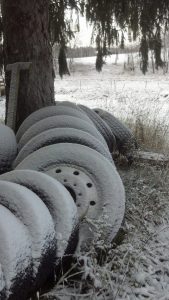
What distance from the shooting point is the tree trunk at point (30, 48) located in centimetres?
504

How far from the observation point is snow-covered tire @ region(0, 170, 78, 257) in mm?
2615

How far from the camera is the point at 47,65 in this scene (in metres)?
5.23

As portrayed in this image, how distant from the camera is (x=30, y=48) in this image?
510 centimetres

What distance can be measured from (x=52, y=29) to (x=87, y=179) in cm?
357

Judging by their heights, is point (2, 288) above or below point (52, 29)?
below

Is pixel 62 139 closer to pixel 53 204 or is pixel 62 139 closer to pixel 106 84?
pixel 53 204

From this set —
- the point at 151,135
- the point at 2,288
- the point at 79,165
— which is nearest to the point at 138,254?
the point at 79,165

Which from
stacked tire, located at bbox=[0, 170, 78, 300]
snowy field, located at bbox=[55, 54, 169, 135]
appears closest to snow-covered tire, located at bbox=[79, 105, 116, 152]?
stacked tire, located at bbox=[0, 170, 78, 300]

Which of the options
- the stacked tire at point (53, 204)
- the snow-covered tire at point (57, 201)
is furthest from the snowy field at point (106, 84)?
the snow-covered tire at point (57, 201)

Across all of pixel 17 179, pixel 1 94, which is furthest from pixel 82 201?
pixel 1 94

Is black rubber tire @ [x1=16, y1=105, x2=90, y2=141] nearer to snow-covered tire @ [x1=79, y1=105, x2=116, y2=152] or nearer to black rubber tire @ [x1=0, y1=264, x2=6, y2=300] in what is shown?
snow-covered tire @ [x1=79, y1=105, x2=116, y2=152]

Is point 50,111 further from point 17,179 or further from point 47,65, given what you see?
point 17,179

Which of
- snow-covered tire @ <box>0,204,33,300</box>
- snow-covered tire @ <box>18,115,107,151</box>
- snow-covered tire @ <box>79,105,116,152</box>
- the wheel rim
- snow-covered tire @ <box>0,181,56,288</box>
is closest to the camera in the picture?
snow-covered tire @ <box>0,204,33,300</box>

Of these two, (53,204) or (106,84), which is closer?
(53,204)
